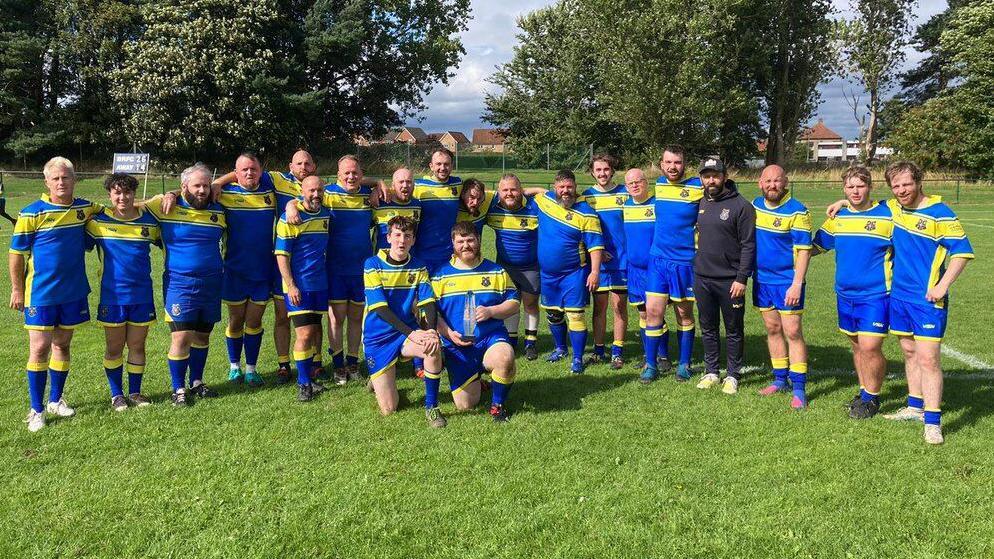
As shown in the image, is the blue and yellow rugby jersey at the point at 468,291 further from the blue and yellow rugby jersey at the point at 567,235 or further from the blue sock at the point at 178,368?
the blue sock at the point at 178,368

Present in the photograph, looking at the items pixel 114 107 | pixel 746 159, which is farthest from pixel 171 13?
pixel 746 159

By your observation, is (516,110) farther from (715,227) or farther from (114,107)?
(715,227)

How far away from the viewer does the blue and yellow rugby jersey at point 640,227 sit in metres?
5.99

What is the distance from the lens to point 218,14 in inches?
1110

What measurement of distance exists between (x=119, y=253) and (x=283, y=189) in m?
1.45

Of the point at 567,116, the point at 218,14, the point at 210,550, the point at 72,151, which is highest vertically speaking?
the point at 218,14

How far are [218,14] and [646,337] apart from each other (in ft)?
94.3

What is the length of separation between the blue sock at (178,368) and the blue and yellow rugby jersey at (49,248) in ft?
2.81

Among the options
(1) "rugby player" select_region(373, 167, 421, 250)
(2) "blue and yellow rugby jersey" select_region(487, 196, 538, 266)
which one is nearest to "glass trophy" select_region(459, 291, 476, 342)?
(1) "rugby player" select_region(373, 167, 421, 250)

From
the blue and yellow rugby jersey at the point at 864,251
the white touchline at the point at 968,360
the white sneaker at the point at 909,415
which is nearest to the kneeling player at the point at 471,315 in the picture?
the blue and yellow rugby jersey at the point at 864,251

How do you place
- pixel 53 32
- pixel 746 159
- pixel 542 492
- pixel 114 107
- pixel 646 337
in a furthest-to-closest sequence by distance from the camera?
1. pixel 746 159
2. pixel 53 32
3. pixel 114 107
4. pixel 646 337
5. pixel 542 492

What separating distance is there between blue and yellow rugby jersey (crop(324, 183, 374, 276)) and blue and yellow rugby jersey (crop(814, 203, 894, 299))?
12.6 feet

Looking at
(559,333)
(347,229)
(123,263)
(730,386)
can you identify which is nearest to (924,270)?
(730,386)

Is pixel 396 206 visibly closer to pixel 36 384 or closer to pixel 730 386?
pixel 36 384
